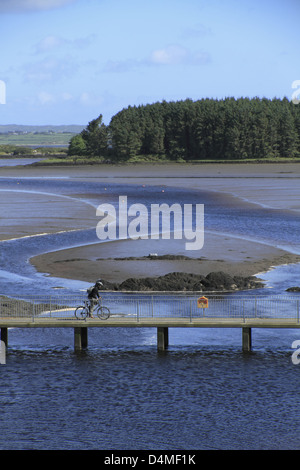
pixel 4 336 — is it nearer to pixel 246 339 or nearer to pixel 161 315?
pixel 161 315

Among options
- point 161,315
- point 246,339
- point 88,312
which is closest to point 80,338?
point 88,312

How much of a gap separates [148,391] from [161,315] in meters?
9.40

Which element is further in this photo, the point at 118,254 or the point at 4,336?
the point at 118,254

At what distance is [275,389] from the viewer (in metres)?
38.1

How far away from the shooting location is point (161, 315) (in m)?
47.0

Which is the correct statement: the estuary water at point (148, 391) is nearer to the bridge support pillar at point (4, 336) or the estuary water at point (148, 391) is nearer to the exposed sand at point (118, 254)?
the bridge support pillar at point (4, 336)

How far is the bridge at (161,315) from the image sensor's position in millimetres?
45000

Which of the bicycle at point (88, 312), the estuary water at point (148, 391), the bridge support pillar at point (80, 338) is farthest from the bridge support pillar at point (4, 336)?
the bicycle at point (88, 312)

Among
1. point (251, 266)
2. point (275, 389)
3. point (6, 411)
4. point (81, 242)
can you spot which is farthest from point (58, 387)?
point (81, 242)

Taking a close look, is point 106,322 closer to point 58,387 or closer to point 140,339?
point 140,339

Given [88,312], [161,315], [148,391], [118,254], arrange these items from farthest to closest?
[118,254], [161,315], [88,312], [148,391]

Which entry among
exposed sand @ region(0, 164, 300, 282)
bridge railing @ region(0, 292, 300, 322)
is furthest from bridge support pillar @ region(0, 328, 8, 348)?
exposed sand @ region(0, 164, 300, 282)
